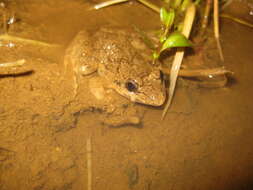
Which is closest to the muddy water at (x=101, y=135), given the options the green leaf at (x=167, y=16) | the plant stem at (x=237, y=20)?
the green leaf at (x=167, y=16)

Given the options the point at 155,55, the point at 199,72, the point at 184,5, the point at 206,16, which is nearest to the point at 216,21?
the point at 206,16

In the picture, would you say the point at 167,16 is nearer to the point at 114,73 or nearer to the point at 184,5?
the point at 184,5

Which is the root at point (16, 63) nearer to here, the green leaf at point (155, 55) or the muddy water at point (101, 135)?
the muddy water at point (101, 135)

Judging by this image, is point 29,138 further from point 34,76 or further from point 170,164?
point 170,164

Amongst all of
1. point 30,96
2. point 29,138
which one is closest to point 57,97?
point 30,96

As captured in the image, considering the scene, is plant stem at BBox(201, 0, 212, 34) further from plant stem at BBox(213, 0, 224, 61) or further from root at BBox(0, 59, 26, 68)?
root at BBox(0, 59, 26, 68)

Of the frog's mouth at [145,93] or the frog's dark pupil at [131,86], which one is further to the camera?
the frog's dark pupil at [131,86]

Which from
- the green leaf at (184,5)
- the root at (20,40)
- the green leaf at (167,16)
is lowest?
the root at (20,40)

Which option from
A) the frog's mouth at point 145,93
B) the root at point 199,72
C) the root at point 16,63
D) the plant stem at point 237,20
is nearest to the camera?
the root at point 16,63
